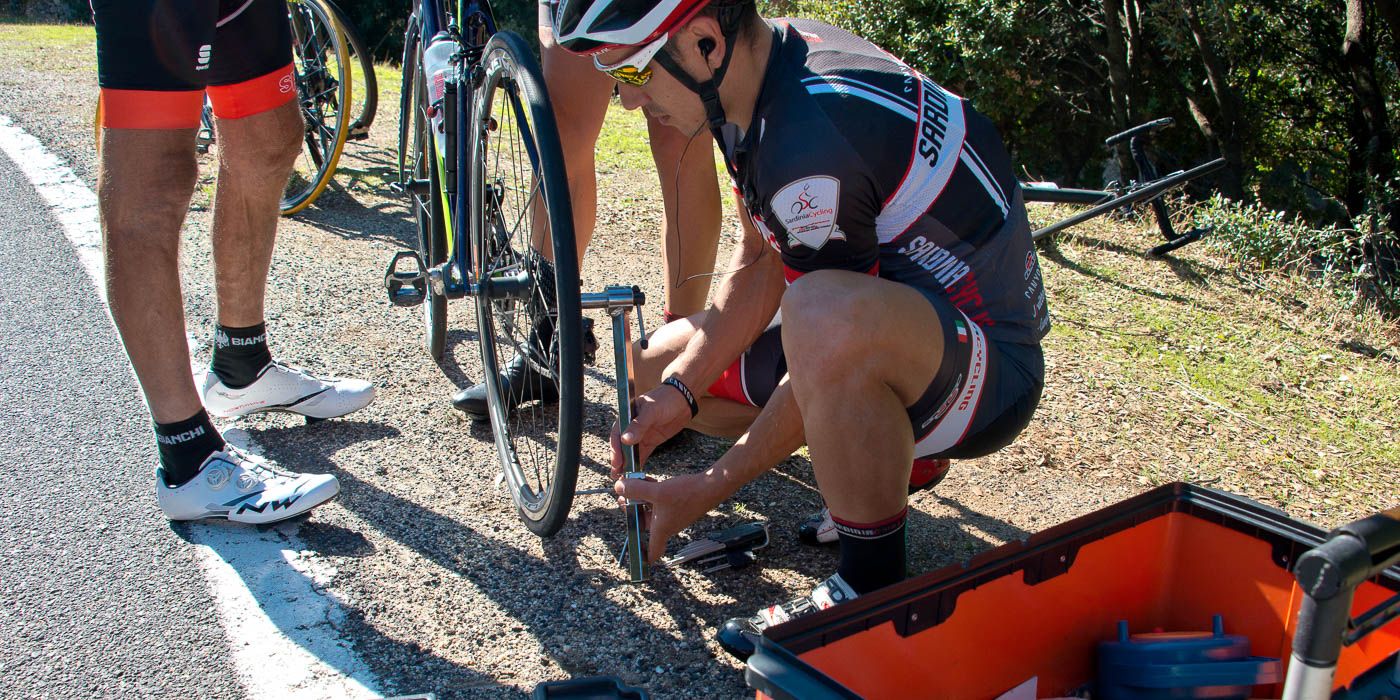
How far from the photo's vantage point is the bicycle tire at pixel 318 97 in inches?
209

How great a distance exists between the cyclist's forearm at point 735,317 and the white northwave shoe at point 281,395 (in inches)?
44.2

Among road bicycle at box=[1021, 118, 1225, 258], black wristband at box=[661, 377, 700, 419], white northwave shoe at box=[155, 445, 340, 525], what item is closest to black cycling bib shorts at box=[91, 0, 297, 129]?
white northwave shoe at box=[155, 445, 340, 525]

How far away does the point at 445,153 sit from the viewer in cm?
304

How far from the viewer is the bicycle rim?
342 centimetres

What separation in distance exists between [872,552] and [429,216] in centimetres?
203

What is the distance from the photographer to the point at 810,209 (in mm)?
2121

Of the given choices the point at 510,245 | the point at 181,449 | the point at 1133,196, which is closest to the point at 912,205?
the point at 510,245

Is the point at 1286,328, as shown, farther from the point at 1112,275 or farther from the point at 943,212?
the point at 943,212

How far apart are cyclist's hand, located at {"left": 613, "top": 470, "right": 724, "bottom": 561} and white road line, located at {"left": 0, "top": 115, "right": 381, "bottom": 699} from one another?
2.11 feet

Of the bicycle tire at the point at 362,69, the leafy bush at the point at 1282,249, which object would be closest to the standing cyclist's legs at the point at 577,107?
the bicycle tire at the point at 362,69

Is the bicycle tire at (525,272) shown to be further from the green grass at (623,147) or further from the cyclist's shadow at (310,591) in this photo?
the green grass at (623,147)

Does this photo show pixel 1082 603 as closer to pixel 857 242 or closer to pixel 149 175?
pixel 857 242

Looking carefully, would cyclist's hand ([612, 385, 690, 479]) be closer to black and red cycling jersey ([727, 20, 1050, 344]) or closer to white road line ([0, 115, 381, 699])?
black and red cycling jersey ([727, 20, 1050, 344])

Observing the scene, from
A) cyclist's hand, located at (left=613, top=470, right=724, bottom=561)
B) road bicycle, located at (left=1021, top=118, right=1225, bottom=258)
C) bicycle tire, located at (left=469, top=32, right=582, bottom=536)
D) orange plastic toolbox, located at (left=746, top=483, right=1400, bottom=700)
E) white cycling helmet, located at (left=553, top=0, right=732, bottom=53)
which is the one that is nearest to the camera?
orange plastic toolbox, located at (left=746, top=483, right=1400, bottom=700)
